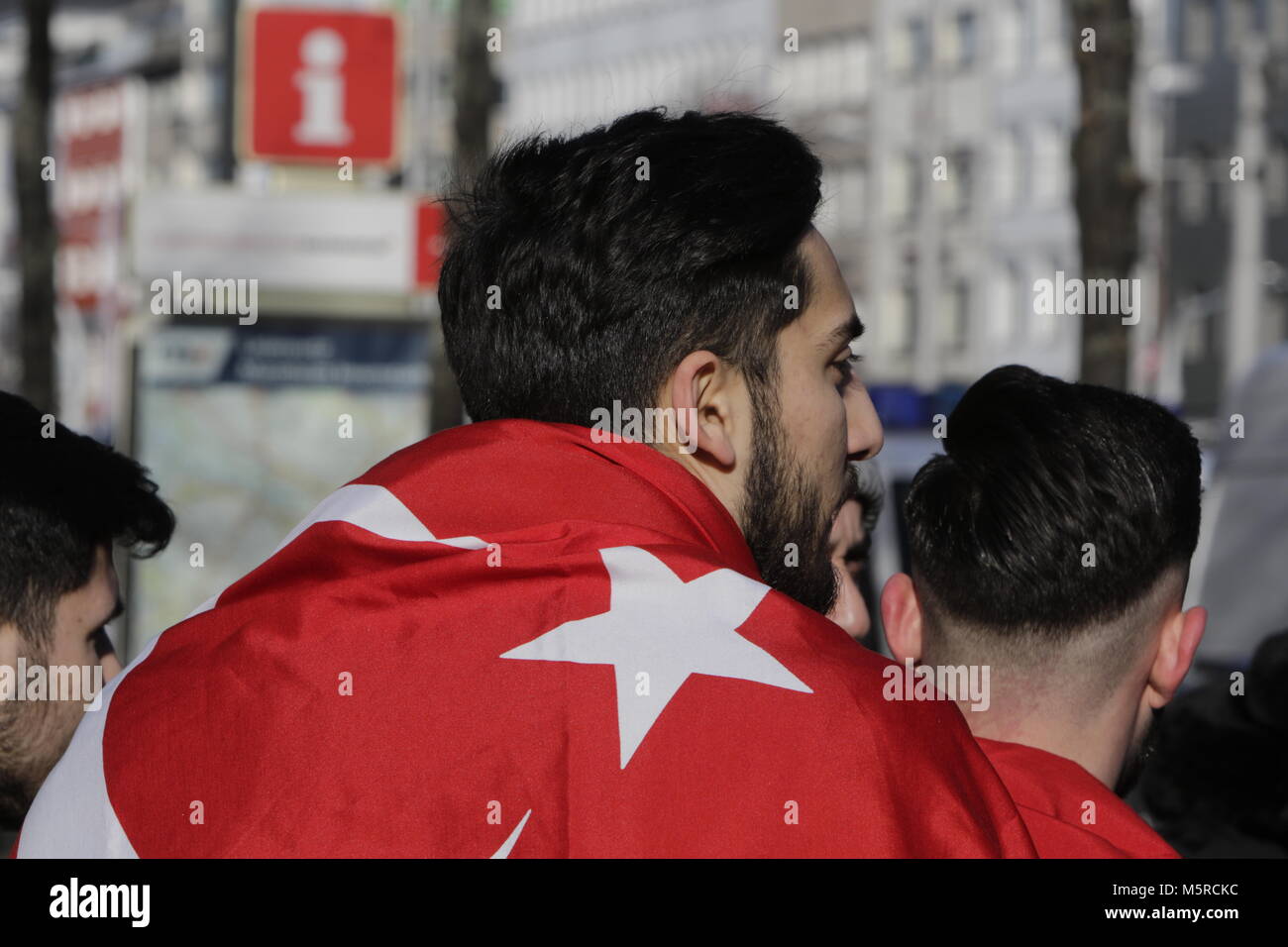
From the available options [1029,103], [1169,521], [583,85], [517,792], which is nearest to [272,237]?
[1169,521]

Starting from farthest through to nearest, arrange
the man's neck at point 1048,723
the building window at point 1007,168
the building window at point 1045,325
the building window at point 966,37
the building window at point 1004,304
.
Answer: the building window at point 966,37 < the building window at point 1007,168 < the building window at point 1004,304 < the building window at point 1045,325 < the man's neck at point 1048,723

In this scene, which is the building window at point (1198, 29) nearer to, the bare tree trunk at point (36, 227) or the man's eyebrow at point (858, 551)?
the bare tree trunk at point (36, 227)

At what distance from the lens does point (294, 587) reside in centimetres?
200

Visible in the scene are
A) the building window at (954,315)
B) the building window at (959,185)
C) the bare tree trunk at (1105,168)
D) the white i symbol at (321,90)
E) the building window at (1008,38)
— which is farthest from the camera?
the building window at (959,185)

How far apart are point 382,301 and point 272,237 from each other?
27.7 inches

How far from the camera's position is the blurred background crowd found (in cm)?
657

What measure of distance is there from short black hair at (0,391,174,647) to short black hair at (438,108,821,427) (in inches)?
30.4

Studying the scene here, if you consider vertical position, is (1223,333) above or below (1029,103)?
below

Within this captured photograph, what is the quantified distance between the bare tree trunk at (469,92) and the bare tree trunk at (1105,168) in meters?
4.01

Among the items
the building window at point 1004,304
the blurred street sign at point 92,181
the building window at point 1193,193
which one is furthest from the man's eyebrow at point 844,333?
the blurred street sign at point 92,181

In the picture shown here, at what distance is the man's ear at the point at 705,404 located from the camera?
217 cm

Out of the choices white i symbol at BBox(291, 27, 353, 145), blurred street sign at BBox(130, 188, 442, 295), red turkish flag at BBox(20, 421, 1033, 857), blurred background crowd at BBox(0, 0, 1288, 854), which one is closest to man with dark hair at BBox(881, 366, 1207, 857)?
blurred background crowd at BBox(0, 0, 1288, 854)

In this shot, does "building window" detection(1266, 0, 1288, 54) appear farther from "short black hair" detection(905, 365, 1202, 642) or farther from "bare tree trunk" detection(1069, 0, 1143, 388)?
"short black hair" detection(905, 365, 1202, 642)
